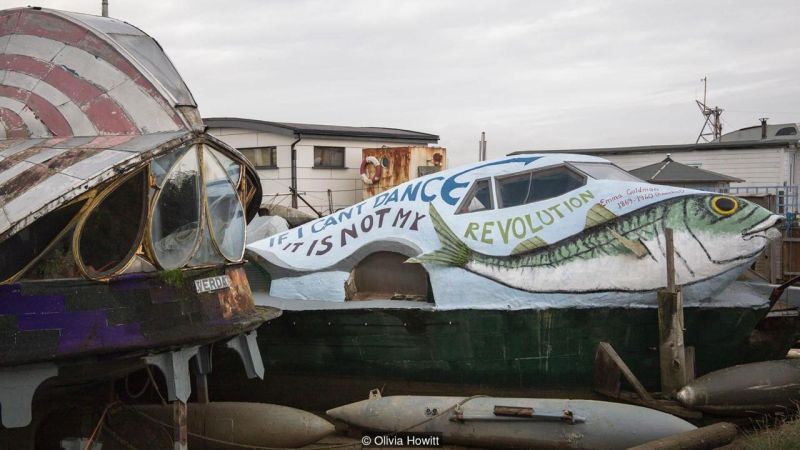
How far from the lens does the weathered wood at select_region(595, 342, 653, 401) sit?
34.8 feet

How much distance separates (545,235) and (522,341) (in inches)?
63.8

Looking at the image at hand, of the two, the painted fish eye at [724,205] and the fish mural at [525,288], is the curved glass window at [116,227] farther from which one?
the painted fish eye at [724,205]

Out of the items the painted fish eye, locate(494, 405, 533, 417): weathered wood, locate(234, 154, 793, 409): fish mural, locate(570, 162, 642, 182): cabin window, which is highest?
locate(570, 162, 642, 182): cabin window

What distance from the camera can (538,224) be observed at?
11.7 m

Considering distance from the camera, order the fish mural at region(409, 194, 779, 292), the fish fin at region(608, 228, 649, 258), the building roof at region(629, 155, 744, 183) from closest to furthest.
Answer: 1. the fish mural at region(409, 194, 779, 292)
2. the fish fin at region(608, 228, 649, 258)
3. the building roof at region(629, 155, 744, 183)

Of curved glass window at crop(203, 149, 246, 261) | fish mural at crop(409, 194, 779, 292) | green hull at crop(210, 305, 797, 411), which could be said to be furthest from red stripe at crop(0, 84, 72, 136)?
fish mural at crop(409, 194, 779, 292)

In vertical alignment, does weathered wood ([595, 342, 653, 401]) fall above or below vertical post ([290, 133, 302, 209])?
below

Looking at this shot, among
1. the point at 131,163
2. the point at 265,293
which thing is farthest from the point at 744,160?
the point at 131,163

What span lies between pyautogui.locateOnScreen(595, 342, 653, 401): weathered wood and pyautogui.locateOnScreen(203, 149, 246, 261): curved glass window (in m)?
5.24

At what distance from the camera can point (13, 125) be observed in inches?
373

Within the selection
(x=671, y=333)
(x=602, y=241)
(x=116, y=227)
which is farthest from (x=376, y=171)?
(x=116, y=227)

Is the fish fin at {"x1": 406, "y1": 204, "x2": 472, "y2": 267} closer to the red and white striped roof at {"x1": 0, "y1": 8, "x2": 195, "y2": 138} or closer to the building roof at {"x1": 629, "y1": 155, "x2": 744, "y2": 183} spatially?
the red and white striped roof at {"x1": 0, "y1": 8, "x2": 195, "y2": 138}

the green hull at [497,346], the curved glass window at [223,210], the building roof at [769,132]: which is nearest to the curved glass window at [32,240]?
the curved glass window at [223,210]

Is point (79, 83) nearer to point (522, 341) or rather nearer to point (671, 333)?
point (522, 341)
